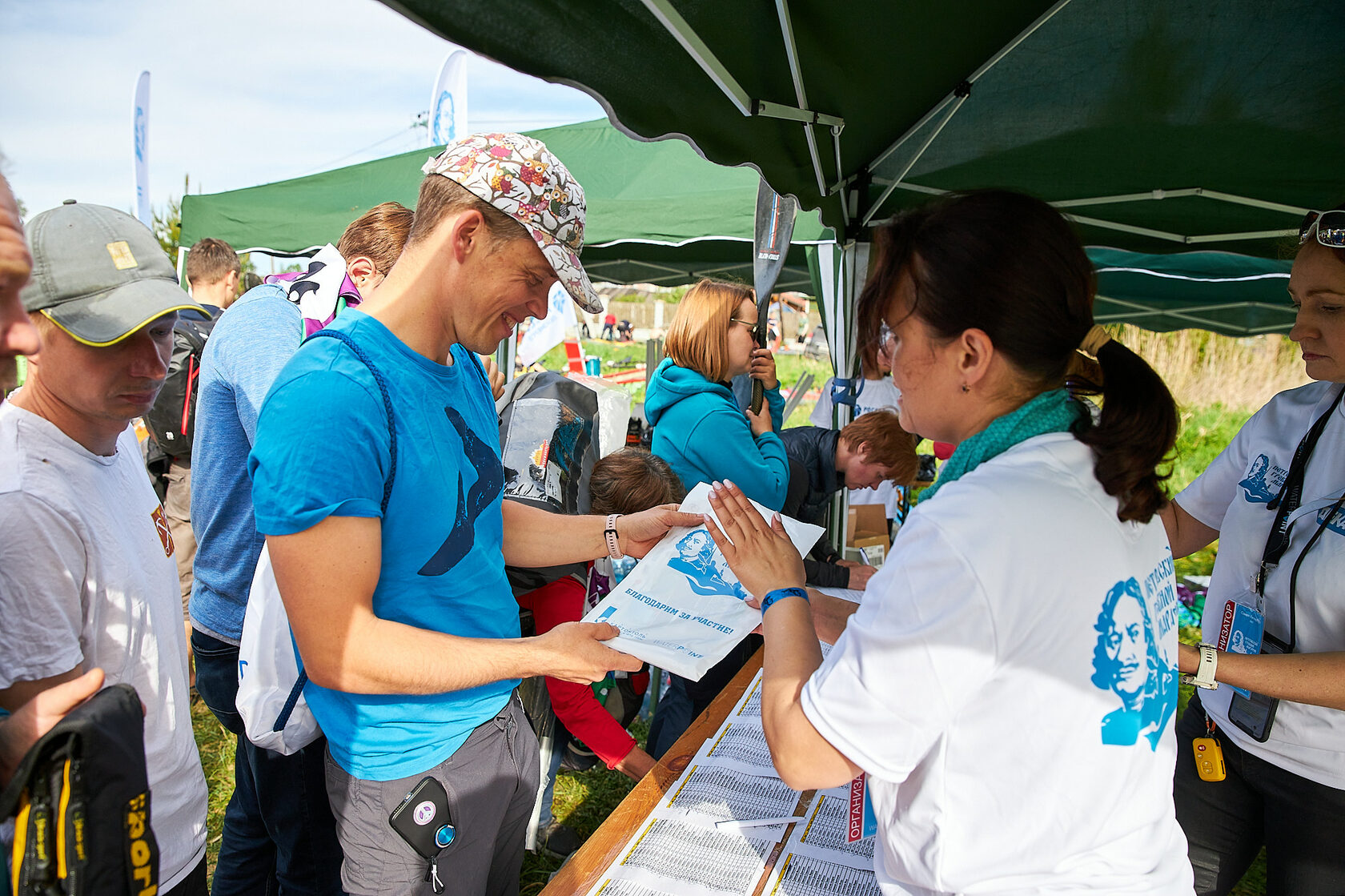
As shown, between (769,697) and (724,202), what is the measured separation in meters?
5.45

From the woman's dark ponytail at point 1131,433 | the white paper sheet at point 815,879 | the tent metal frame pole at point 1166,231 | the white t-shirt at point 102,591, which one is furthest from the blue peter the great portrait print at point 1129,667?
the tent metal frame pole at point 1166,231

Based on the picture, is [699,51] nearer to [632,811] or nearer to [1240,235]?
[632,811]

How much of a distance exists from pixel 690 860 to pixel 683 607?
49 cm

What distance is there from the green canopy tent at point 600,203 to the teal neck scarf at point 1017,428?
493 cm

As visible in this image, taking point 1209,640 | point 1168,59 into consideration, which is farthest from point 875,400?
→ point 1209,640

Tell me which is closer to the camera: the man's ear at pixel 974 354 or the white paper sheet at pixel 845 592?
the man's ear at pixel 974 354

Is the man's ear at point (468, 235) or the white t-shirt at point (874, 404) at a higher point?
the man's ear at point (468, 235)

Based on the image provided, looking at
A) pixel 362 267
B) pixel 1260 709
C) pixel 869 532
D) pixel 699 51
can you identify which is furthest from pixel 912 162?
pixel 869 532

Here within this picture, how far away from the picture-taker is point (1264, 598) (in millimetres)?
1627

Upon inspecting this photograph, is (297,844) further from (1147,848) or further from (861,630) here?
(1147,848)

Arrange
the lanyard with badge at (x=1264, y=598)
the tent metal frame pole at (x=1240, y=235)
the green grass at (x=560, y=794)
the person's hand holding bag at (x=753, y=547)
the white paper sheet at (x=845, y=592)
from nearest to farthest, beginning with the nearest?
the person's hand holding bag at (x=753, y=547)
the lanyard with badge at (x=1264, y=598)
the white paper sheet at (x=845, y=592)
the green grass at (x=560, y=794)
the tent metal frame pole at (x=1240, y=235)

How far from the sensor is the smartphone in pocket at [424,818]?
4.09 feet

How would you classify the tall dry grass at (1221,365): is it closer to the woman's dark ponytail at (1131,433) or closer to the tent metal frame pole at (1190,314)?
the tent metal frame pole at (1190,314)

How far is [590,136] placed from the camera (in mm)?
7383
